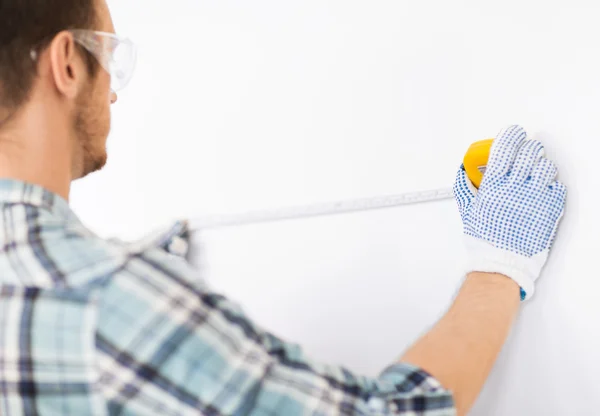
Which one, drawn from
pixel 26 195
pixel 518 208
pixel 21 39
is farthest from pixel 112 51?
pixel 518 208

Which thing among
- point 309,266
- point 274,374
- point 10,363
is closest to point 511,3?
point 309,266

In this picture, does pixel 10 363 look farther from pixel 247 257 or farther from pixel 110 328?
pixel 247 257

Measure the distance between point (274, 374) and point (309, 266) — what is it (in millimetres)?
475

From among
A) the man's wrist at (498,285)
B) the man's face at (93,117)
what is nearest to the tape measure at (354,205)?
the man's wrist at (498,285)

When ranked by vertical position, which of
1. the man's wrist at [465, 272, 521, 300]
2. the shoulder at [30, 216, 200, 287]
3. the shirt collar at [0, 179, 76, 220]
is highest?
the shirt collar at [0, 179, 76, 220]

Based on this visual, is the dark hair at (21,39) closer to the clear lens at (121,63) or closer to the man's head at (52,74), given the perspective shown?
the man's head at (52,74)

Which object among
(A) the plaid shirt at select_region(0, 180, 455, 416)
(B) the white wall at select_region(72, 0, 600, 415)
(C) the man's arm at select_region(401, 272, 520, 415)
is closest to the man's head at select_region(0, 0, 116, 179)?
(A) the plaid shirt at select_region(0, 180, 455, 416)

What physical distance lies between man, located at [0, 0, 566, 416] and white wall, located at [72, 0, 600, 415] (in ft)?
0.39

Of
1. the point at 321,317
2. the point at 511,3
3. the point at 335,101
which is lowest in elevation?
the point at 321,317

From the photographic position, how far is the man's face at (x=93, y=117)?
2.53 feet

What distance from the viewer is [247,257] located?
3.69ft

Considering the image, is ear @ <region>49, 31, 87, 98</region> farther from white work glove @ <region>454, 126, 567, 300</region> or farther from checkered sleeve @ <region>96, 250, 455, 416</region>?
white work glove @ <region>454, 126, 567, 300</region>

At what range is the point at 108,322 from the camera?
54cm

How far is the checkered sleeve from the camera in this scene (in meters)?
0.54
